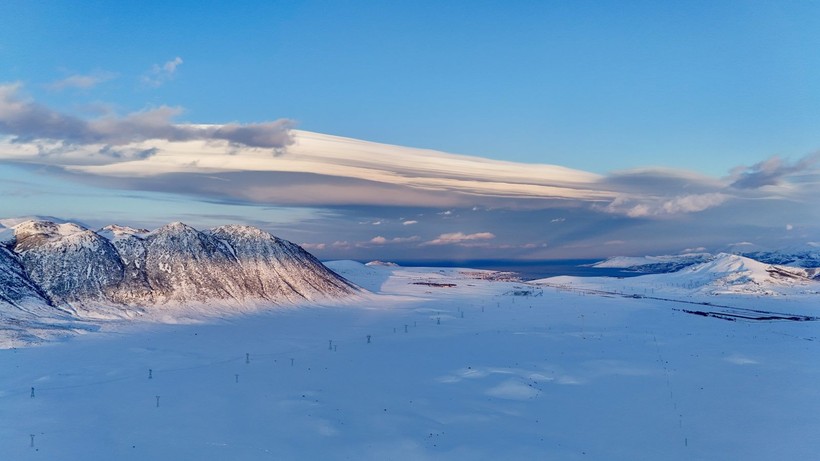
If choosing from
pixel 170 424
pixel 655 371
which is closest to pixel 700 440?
pixel 655 371

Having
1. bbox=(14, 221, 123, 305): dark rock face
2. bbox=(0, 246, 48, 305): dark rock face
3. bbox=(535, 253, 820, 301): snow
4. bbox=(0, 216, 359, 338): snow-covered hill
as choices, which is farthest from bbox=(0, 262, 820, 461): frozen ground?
bbox=(535, 253, 820, 301): snow

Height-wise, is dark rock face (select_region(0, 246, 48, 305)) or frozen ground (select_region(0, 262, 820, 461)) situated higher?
dark rock face (select_region(0, 246, 48, 305))

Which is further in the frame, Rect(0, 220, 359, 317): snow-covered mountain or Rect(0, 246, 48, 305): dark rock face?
Rect(0, 220, 359, 317): snow-covered mountain

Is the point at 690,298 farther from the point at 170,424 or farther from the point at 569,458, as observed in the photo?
the point at 170,424

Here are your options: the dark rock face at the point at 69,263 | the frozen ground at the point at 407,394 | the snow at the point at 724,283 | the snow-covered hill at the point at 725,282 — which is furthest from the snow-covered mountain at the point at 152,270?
the snow-covered hill at the point at 725,282

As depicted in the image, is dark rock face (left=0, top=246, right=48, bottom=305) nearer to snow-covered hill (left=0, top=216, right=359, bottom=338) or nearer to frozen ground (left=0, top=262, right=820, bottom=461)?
snow-covered hill (left=0, top=216, right=359, bottom=338)
